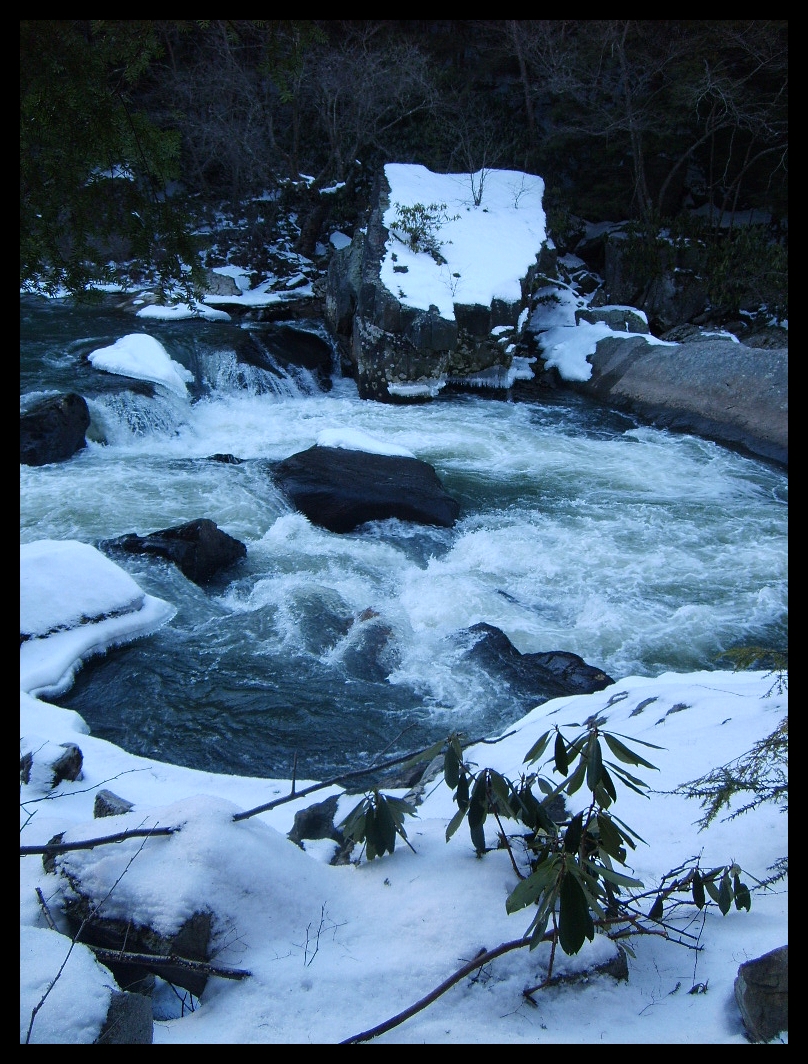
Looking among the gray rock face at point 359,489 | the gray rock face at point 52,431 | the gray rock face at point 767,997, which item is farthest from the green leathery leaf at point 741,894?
the gray rock face at point 52,431

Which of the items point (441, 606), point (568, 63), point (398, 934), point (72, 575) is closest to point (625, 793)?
point (398, 934)

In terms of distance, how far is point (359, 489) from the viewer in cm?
768

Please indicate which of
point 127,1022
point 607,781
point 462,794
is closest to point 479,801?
point 462,794

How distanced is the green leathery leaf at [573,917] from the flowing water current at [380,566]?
283 cm

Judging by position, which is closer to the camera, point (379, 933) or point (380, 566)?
point (379, 933)

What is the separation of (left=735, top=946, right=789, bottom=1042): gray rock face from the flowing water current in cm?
288

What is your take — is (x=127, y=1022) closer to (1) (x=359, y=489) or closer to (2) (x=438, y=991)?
(2) (x=438, y=991)

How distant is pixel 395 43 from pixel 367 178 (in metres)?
3.40

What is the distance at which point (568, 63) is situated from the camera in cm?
1792

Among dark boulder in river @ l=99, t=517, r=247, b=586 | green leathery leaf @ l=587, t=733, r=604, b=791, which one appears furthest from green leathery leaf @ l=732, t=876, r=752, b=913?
dark boulder in river @ l=99, t=517, r=247, b=586

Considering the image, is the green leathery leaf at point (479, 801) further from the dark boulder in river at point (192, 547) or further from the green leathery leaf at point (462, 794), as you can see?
the dark boulder in river at point (192, 547)

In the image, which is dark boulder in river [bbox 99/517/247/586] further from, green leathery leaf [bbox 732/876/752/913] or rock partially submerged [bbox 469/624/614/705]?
green leathery leaf [bbox 732/876/752/913]

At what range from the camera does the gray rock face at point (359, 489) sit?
7504 millimetres

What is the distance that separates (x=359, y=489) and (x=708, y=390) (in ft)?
21.1
